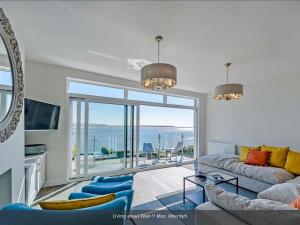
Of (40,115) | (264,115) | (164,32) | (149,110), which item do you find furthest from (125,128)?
(264,115)

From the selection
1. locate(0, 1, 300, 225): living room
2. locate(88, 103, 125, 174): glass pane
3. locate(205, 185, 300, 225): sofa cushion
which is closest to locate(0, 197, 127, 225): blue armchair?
locate(0, 1, 300, 225): living room

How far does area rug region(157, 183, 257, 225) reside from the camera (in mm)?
2427

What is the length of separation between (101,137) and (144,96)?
1.66m

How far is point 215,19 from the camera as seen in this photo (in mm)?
1927

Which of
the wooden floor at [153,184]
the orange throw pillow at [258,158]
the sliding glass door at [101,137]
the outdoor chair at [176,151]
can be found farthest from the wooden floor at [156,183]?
the orange throw pillow at [258,158]

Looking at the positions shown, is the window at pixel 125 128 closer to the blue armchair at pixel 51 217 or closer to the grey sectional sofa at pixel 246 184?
the grey sectional sofa at pixel 246 184

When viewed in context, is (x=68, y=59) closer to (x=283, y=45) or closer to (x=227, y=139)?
(x=283, y=45)

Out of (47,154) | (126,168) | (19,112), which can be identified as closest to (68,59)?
(19,112)

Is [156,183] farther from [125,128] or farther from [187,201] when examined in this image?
[125,128]

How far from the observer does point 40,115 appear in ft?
9.45

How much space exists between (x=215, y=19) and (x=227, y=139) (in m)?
4.17

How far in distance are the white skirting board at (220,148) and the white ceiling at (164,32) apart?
2.38 meters

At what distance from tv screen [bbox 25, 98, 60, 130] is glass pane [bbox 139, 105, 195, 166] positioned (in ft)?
7.30

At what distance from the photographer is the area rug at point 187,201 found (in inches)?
95.5
